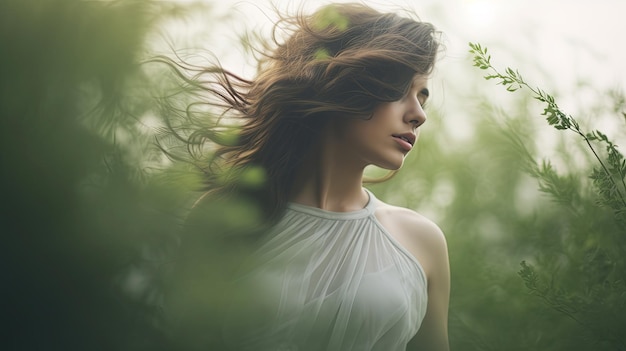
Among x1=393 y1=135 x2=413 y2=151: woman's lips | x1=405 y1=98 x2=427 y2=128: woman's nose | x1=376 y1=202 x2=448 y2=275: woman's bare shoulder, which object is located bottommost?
x1=376 y1=202 x2=448 y2=275: woman's bare shoulder

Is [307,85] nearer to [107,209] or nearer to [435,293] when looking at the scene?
[435,293]

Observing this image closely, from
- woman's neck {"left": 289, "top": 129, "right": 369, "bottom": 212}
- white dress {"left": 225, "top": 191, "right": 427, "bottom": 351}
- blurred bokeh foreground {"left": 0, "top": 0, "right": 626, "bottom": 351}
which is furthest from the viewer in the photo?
woman's neck {"left": 289, "top": 129, "right": 369, "bottom": 212}

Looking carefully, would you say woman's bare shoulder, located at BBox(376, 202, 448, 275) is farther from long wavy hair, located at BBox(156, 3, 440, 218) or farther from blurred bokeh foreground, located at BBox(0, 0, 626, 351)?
blurred bokeh foreground, located at BBox(0, 0, 626, 351)

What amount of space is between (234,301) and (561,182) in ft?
1.38

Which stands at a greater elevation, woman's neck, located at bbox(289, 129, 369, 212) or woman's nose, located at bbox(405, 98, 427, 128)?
woman's nose, located at bbox(405, 98, 427, 128)

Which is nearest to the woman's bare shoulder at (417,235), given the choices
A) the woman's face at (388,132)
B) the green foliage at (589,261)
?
the woman's face at (388,132)

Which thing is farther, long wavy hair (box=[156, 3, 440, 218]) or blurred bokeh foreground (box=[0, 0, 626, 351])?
long wavy hair (box=[156, 3, 440, 218])

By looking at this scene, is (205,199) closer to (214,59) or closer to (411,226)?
(214,59)

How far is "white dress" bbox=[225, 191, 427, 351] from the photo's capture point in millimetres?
851

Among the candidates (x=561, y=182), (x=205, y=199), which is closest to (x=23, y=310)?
(x=205, y=199)

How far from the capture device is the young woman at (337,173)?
88 cm

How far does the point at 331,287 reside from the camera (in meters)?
0.89

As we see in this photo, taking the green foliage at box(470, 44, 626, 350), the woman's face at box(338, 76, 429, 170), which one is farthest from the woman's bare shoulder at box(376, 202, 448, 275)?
the green foliage at box(470, 44, 626, 350)

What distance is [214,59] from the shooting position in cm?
81
